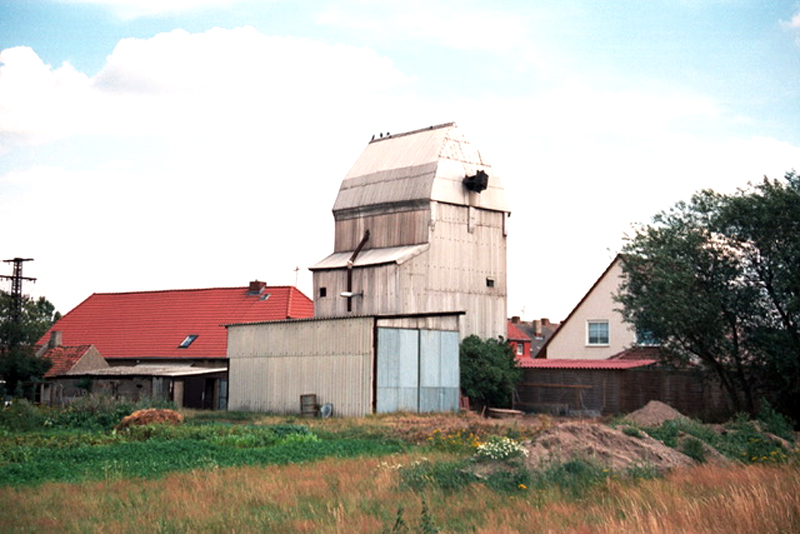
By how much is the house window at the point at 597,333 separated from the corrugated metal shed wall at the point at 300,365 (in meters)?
16.6

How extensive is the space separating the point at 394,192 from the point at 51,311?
77692 mm

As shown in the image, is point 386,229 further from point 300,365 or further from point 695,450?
point 695,450

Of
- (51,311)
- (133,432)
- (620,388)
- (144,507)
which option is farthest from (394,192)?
(51,311)

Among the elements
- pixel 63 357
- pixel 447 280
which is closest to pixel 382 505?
pixel 447 280

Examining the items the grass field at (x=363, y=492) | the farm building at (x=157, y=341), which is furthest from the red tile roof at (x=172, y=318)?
the grass field at (x=363, y=492)

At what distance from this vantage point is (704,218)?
35.6m

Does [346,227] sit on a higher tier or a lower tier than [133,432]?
higher

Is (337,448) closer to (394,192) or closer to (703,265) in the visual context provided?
(703,265)

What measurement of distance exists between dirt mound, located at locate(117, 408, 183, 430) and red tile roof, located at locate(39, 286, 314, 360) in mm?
23227

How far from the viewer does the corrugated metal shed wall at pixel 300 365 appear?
40.9 meters

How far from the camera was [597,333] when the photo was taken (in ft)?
171

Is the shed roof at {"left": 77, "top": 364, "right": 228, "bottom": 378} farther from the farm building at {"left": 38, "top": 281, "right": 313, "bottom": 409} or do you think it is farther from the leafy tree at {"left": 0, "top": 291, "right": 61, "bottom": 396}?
the leafy tree at {"left": 0, "top": 291, "right": 61, "bottom": 396}

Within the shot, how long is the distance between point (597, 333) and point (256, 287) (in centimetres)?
2283

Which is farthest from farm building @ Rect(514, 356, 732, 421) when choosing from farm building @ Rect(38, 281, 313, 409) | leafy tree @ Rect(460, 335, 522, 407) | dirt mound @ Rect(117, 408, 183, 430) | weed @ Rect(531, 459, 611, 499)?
weed @ Rect(531, 459, 611, 499)
